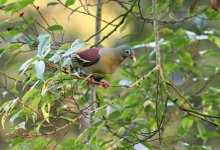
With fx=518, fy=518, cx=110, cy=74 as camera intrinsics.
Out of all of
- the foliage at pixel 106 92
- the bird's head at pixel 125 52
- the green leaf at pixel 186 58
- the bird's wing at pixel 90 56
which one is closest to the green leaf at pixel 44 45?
the foliage at pixel 106 92

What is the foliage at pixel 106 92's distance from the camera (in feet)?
5.33

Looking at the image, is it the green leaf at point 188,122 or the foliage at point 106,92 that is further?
the green leaf at point 188,122

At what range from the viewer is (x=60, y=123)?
4434mm

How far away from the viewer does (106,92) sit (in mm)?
2785

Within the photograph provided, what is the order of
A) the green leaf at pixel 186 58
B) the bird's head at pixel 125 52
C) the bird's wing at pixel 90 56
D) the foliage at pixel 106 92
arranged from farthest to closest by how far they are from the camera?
the green leaf at pixel 186 58
the bird's head at pixel 125 52
the bird's wing at pixel 90 56
the foliage at pixel 106 92

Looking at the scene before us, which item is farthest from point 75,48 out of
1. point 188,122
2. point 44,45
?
point 188,122

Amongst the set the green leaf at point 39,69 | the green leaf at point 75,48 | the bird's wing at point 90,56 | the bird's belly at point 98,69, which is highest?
the green leaf at point 75,48

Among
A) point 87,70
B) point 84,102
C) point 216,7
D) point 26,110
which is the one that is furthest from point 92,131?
point 84,102

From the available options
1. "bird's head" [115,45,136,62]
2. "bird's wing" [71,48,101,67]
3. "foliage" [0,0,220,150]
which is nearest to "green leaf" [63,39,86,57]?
"foliage" [0,0,220,150]

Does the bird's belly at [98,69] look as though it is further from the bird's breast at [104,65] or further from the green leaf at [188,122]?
the green leaf at [188,122]

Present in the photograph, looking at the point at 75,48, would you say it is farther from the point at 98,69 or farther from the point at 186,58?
the point at 186,58

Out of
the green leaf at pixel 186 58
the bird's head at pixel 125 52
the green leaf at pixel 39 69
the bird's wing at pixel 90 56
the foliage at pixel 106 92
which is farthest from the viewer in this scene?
the green leaf at pixel 186 58

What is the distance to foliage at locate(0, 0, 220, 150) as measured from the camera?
1624 millimetres

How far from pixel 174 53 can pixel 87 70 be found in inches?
34.2
